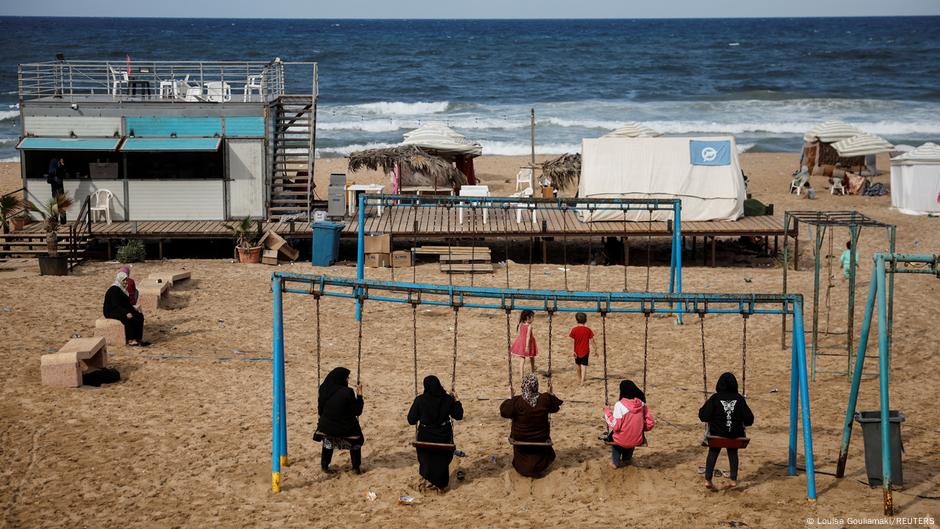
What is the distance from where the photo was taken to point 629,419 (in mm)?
11289

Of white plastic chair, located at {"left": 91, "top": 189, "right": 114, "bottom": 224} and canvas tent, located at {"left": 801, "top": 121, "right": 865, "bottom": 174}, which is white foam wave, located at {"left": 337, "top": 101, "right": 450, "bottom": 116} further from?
white plastic chair, located at {"left": 91, "top": 189, "right": 114, "bottom": 224}

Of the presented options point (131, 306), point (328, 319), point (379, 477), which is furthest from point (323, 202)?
point (379, 477)

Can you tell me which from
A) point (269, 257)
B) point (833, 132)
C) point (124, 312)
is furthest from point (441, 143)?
point (833, 132)

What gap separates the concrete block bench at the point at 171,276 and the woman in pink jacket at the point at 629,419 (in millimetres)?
11516

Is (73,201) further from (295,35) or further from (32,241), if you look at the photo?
(295,35)

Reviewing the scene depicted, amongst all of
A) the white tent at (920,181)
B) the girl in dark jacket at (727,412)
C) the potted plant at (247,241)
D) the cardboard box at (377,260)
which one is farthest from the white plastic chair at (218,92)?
the white tent at (920,181)

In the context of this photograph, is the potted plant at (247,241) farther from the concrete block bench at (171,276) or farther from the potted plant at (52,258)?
the potted plant at (52,258)

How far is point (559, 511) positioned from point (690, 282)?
12297 millimetres

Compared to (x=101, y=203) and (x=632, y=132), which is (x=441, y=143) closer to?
(x=632, y=132)

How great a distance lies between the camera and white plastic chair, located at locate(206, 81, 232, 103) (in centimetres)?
2679

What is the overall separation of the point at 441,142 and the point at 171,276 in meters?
9.41

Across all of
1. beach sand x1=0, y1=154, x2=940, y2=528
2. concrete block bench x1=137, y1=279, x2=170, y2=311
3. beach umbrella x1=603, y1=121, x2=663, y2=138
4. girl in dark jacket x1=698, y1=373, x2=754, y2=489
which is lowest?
beach sand x1=0, y1=154, x2=940, y2=528

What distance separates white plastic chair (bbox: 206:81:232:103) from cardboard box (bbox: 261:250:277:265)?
4.83 meters

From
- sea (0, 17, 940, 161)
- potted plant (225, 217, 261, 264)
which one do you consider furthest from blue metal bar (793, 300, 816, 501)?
sea (0, 17, 940, 161)
